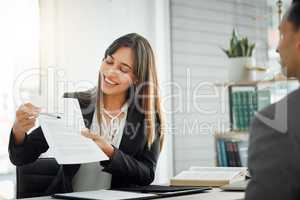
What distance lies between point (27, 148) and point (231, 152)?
178cm

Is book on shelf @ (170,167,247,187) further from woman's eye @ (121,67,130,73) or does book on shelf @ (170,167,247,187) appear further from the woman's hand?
woman's eye @ (121,67,130,73)

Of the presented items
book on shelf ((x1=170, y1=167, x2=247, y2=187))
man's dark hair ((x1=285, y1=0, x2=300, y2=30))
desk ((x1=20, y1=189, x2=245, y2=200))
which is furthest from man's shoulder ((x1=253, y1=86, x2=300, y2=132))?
book on shelf ((x1=170, y1=167, x2=247, y2=187))

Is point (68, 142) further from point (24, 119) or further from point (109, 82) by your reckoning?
point (109, 82)

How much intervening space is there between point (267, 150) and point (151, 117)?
1.32 m

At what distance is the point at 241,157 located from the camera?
3291 millimetres

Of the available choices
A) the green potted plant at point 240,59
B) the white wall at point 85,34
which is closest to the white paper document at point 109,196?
the white wall at point 85,34

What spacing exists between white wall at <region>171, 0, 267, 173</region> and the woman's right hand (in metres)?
2.24

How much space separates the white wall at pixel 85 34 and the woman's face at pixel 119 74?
3.16ft

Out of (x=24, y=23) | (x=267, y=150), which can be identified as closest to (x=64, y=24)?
(x=24, y=23)

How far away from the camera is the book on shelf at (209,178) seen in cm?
170

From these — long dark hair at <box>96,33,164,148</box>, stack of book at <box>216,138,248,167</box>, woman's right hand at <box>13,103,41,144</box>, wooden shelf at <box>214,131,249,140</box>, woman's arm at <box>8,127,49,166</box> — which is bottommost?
stack of book at <box>216,138,248,167</box>

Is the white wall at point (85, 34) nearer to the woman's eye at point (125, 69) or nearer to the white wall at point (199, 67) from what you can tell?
the white wall at point (199, 67)

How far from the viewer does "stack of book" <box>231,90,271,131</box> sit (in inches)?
131

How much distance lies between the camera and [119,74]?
2287 millimetres
